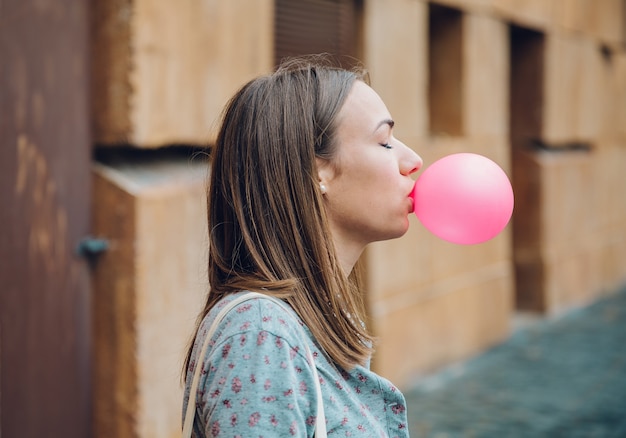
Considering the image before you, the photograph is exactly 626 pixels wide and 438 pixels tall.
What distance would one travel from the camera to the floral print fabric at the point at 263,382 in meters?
1.74

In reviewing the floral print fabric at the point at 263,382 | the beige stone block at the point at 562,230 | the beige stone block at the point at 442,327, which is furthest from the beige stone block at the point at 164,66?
the beige stone block at the point at 562,230

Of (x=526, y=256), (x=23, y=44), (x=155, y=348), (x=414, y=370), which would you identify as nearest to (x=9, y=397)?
(x=155, y=348)

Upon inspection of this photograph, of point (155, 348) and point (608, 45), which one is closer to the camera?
point (155, 348)

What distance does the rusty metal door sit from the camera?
4016mm

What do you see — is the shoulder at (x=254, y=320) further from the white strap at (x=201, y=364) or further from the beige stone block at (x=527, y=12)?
the beige stone block at (x=527, y=12)

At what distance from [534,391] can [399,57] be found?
8.43 ft

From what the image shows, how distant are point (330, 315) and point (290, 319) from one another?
0.19 m

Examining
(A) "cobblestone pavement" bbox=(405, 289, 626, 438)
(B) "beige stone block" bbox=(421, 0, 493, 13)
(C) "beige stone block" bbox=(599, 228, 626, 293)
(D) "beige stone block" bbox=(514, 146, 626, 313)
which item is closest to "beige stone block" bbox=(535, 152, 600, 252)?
(D) "beige stone block" bbox=(514, 146, 626, 313)

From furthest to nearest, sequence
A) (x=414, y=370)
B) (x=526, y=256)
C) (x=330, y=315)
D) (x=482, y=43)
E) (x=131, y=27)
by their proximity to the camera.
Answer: (x=526, y=256), (x=482, y=43), (x=414, y=370), (x=131, y=27), (x=330, y=315)

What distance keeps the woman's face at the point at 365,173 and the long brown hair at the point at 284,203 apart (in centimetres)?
3

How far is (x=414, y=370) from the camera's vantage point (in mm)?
7488

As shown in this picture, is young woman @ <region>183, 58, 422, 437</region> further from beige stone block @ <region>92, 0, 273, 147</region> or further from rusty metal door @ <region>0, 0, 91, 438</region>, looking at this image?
beige stone block @ <region>92, 0, 273, 147</region>

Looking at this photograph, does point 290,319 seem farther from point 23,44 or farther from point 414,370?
point 414,370

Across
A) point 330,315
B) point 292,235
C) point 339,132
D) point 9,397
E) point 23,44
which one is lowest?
point 9,397
